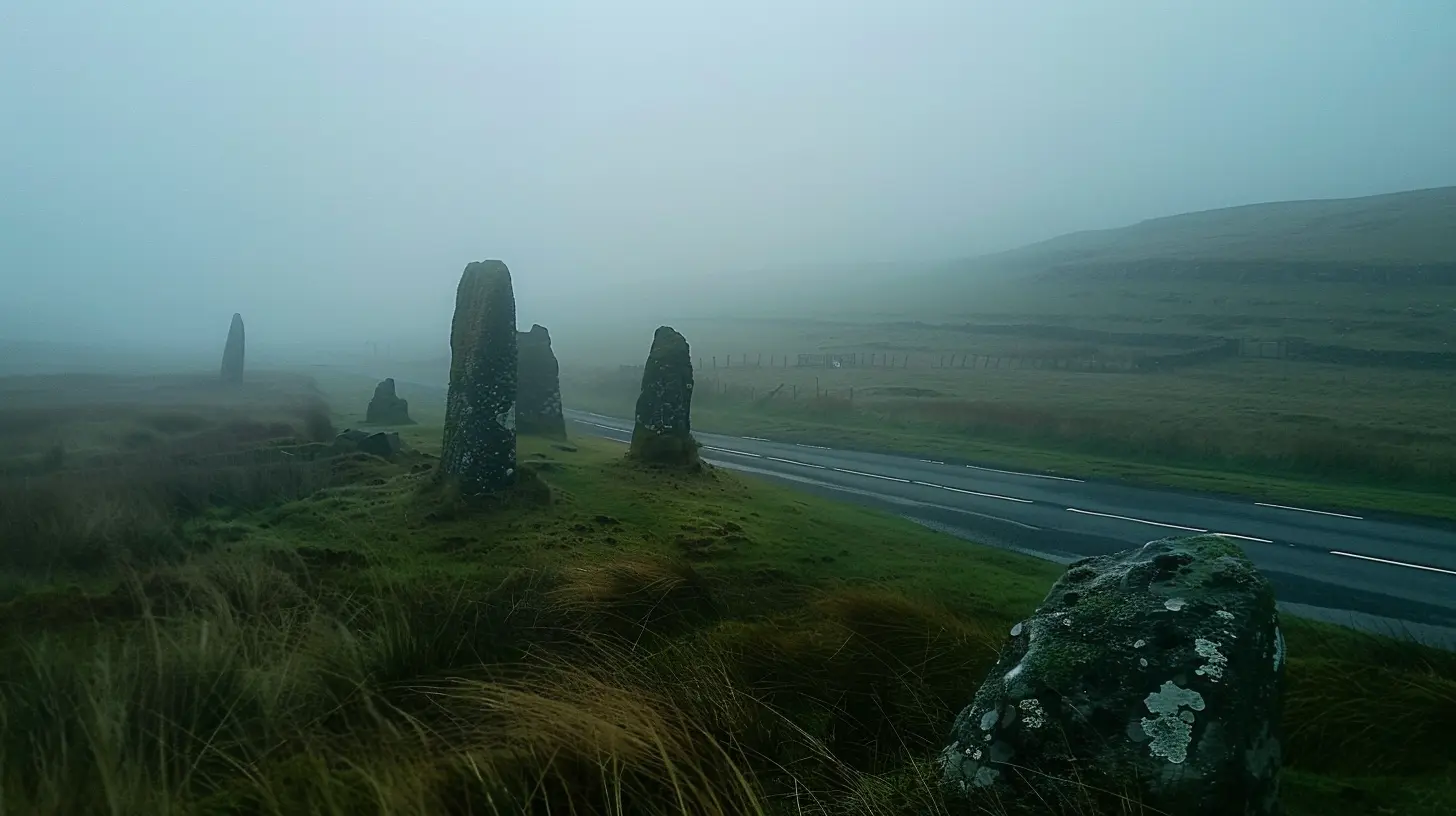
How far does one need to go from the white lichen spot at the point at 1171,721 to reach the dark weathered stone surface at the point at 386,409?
28663 mm

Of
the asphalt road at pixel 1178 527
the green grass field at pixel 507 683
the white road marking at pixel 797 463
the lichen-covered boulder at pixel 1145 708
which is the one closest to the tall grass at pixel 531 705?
the green grass field at pixel 507 683

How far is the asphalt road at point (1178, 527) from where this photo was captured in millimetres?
13164

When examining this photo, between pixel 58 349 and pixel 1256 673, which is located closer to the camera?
pixel 1256 673

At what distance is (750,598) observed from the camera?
8.86 m

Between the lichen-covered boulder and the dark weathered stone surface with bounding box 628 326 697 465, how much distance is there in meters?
15.8

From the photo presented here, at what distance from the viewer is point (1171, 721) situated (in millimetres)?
3559

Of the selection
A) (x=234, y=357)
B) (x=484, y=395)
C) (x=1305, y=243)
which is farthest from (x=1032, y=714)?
(x=1305, y=243)

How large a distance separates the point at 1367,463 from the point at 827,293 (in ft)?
491

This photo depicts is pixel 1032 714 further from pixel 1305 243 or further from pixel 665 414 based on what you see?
pixel 1305 243

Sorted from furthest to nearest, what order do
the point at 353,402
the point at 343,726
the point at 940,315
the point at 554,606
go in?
the point at 940,315
the point at 353,402
the point at 554,606
the point at 343,726

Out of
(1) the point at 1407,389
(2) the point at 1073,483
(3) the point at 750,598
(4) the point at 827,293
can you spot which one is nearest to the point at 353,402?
(2) the point at 1073,483

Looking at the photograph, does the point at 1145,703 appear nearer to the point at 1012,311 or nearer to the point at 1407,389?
the point at 1407,389

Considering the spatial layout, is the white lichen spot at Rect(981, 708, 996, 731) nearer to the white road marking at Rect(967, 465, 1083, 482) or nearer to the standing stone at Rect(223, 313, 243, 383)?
the white road marking at Rect(967, 465, 1083, 482)

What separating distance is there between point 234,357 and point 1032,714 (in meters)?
50.7
